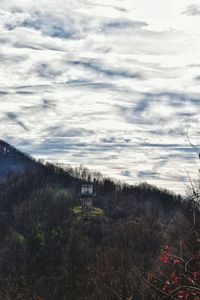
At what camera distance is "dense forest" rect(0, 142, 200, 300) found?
1281cm

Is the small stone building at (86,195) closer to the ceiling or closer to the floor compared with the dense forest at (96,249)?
closer to the ceiling

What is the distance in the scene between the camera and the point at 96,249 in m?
84.3

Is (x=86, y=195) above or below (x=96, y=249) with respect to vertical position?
above

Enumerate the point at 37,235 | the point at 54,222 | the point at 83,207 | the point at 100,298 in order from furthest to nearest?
1. the point at 83,207
2. the point at 54,222
3. the point at 37,235
4. the point at 100,298

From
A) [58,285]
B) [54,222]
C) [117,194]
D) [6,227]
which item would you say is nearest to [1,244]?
[54,222]

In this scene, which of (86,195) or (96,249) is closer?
(96,249)

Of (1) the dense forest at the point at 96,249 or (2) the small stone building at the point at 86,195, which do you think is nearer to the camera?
(1) the dense forest at the point at 96,249

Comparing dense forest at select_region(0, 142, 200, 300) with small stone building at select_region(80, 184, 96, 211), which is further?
small stone building at select_region(80, 184, 96, 211)

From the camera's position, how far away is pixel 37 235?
109m

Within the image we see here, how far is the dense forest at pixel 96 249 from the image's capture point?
42.0ft

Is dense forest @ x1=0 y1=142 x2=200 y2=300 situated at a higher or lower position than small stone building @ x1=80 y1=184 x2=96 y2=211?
lower

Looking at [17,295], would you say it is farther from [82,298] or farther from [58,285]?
[58,285]

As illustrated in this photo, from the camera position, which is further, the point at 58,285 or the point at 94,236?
the point at 94,236

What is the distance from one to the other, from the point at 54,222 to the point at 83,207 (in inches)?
696
